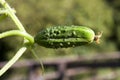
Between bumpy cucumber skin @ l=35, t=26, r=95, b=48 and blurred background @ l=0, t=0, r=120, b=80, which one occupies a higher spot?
bumpy cucumber skin @ l=35, t=26, r=95, b=48

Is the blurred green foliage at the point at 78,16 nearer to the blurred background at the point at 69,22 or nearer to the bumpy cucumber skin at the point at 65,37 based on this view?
the blurred background at the point at 69,22

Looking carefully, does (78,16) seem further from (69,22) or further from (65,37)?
(65,37)

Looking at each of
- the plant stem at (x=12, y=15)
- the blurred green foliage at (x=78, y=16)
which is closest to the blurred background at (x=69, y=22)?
the blurred green foliage at (x=78, y=16)

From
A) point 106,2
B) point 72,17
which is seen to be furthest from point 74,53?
point 106,2

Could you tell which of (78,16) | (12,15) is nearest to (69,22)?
(78,16)

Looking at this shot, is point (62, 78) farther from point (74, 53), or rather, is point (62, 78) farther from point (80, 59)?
point (74, 53)

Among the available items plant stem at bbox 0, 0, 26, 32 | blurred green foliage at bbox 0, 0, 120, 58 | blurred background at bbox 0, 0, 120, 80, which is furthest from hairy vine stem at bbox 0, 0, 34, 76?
blurred green foliage at bbox 0, 0, 120, 58

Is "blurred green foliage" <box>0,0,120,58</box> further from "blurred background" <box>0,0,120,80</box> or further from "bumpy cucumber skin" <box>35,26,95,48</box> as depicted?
"bumpy cucumber skin" <box>35,26,95,48</box>
